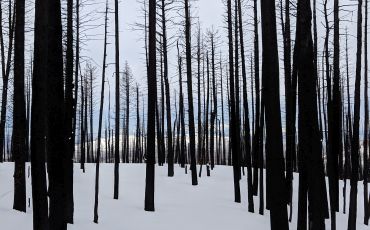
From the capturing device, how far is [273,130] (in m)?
7.03

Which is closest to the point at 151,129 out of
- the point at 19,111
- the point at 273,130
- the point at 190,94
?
the point at 19,111

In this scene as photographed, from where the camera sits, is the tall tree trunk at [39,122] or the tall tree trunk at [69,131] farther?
the tall tree trunk at [69,131]

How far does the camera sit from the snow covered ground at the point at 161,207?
11805 mm

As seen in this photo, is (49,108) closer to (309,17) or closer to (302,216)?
(309,17)

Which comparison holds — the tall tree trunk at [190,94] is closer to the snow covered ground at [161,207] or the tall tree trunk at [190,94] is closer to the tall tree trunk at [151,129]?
the snow covered ground at [161,207]

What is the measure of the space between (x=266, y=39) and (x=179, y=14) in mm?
13426

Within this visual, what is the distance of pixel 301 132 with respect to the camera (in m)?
8.05

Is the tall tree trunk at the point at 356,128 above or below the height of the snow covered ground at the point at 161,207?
above

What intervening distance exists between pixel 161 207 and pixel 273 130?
900 centimetres

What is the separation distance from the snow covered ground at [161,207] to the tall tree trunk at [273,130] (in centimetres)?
583

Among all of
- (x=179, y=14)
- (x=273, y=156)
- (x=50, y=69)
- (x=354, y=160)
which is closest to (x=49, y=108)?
(x=50, y=69)

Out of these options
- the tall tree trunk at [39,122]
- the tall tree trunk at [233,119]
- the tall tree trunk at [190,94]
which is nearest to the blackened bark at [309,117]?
the tall tree trunk at [39,122]

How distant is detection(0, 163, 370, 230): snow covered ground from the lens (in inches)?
465

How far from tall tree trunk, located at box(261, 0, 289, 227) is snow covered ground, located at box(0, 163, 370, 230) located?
583 cm
